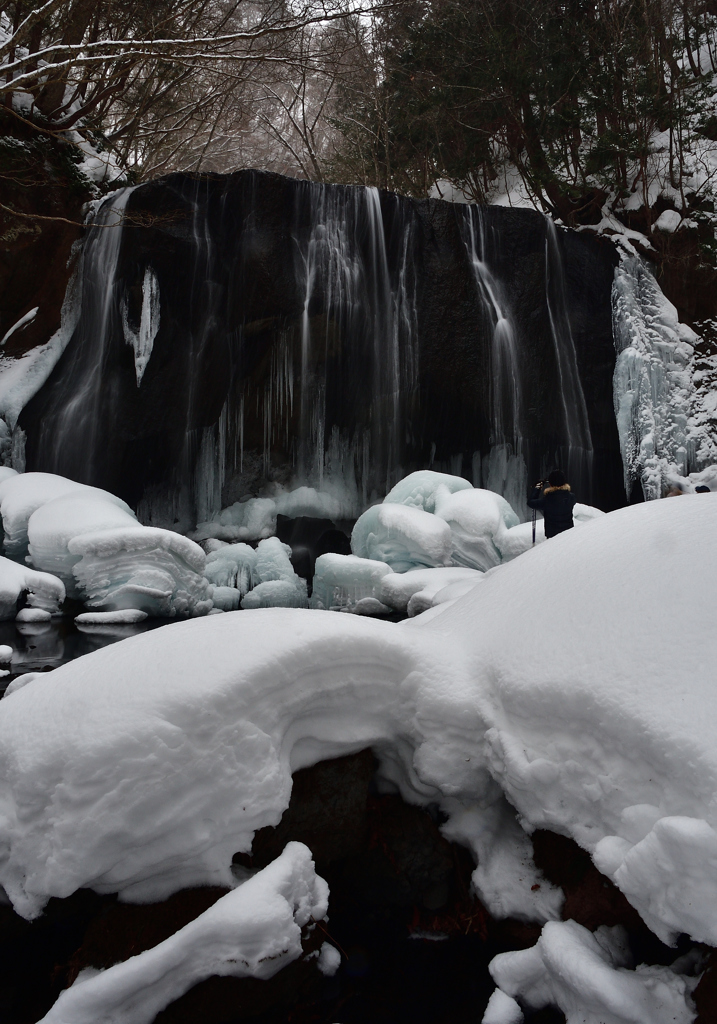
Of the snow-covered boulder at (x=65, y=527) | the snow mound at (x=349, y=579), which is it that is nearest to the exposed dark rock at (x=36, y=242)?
the snow-covered boulder at (x=65, y=527)

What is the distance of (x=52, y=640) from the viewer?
21.5 ft

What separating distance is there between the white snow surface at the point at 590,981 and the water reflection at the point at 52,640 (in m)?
4.28

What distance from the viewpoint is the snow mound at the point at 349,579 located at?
7.94 metres

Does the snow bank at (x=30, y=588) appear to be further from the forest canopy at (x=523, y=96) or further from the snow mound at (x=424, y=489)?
the forest canopy at (x=523, y=96)

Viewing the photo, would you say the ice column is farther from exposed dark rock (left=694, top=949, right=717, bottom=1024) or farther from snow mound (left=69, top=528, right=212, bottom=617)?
exposed dark rock (left=694, top=949, right=717, bottom=1024)

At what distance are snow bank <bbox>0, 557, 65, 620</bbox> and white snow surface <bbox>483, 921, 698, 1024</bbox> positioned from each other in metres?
6.40

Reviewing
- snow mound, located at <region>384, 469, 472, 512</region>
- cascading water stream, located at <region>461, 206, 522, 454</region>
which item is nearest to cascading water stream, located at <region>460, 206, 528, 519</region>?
cascading water stream, located at <region>461, 206, 522, 454</region>

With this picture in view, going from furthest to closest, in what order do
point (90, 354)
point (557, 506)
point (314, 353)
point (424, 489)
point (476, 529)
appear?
1. point (314, 353)
2. point (90, 354)
3. point (424, 489)
4. point (476, 529)
5. point (557, 506)

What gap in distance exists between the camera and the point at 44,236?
1141cm

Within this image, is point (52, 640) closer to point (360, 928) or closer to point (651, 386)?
point (360, 928)

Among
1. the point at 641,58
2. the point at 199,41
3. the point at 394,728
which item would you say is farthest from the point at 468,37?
the point at 394,728

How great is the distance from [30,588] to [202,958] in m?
6.16

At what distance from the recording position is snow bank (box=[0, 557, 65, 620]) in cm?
722

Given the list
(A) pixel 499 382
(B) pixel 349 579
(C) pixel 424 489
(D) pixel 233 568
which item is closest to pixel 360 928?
(B) pixel 349 579
